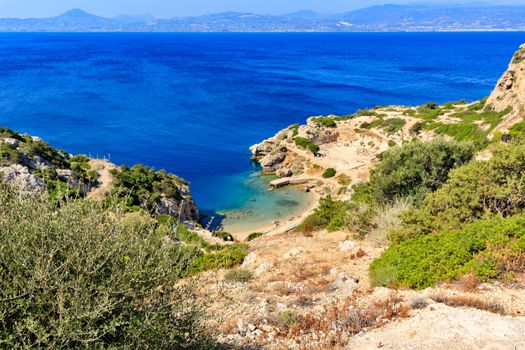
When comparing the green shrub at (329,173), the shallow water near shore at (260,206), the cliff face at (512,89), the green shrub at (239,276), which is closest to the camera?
the green shrub at (239,276)

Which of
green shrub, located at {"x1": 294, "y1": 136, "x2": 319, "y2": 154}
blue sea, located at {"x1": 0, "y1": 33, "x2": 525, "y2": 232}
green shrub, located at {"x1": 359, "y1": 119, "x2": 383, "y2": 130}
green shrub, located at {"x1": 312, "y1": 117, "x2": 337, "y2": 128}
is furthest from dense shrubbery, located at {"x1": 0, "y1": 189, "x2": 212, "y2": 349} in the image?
green shrub, located at {"x1": 312, "y1": 117, "x2": 337, "y2": 128}

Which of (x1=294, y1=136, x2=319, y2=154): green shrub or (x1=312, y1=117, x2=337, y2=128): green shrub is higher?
(x1=312, y1=117, x2=337, y2=128): green shrub

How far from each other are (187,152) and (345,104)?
3731 cm

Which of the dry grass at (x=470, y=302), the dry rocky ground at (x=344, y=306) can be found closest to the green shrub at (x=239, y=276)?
the dry rocky ground at (x=344, y=306)

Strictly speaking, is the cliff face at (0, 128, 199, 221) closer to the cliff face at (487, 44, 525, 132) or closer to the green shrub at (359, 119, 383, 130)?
the green shrub at (359, 119, 383, 130)

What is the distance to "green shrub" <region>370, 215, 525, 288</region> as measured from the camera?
31.7 feet

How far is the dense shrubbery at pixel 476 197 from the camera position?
1270cm

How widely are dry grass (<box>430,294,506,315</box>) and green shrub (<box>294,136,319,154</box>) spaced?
1458 inches

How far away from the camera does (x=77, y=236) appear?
5.16m

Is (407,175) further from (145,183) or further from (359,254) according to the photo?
(145,183)

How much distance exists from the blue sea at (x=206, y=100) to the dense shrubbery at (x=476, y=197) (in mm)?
20635

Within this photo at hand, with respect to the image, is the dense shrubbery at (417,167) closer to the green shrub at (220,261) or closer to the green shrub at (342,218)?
the green shrub at (342,218)

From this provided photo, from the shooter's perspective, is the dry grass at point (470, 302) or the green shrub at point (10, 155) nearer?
the dry grass at point (470, 302)

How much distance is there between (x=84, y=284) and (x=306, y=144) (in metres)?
42.8
